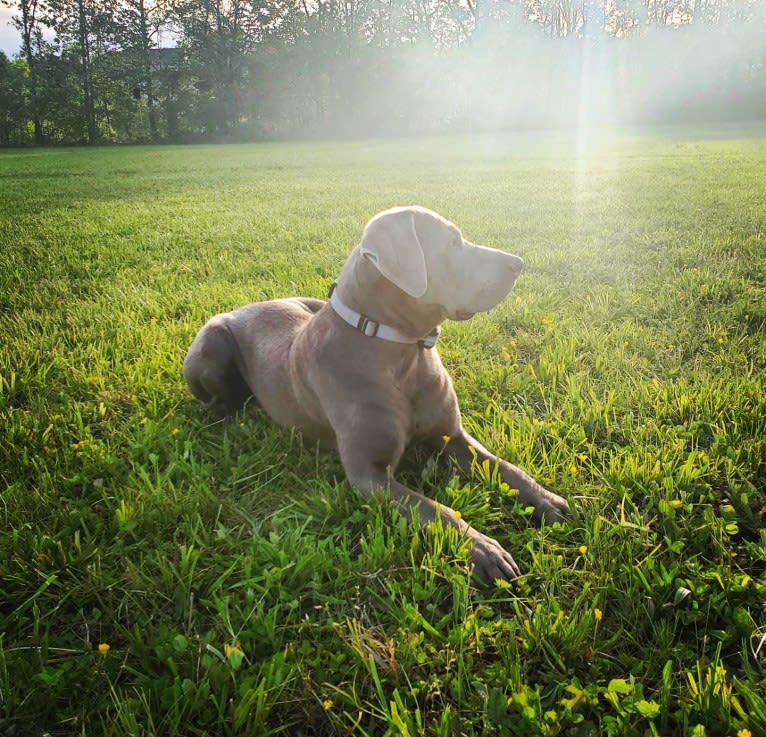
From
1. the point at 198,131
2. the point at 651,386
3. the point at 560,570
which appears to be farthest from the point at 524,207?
the point at 198,131

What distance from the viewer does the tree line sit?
3538cm

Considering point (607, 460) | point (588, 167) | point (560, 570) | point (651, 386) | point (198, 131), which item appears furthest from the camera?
point (198, 131)

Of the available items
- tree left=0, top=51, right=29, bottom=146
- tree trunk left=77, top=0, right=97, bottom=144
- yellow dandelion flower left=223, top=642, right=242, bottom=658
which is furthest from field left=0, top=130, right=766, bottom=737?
tree trunk left=77, top=0, right=97, bottom=144

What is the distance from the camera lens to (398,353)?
242cm

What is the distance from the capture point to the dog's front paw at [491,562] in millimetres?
1937

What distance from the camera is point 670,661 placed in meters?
1.52

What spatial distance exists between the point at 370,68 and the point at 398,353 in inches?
1698

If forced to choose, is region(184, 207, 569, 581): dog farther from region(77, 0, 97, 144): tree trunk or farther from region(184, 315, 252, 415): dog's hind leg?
region(77, 0, 97, 144): tree trunk

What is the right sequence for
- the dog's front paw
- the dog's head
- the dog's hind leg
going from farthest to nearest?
the dog's hind leg
the dog's head
the dog's front paw

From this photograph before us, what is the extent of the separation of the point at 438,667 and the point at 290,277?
13.2 ft

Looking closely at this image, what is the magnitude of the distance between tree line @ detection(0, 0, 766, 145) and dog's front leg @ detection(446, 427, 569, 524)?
39.0 meters

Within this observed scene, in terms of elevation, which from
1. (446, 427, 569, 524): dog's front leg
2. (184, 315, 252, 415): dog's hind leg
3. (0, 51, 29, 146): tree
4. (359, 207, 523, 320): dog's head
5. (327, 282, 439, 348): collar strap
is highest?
(0, 51, 29, 146): tree

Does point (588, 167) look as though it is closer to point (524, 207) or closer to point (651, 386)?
point (524, 207)

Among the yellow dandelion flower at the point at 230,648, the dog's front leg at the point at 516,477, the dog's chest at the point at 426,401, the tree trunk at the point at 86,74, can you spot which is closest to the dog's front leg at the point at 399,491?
the dog's chest at the point at 426,401
